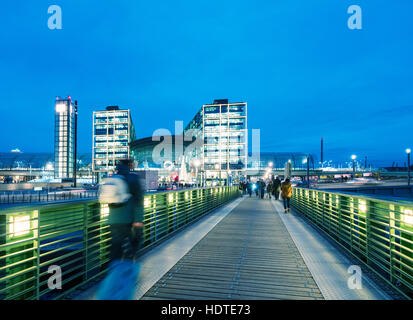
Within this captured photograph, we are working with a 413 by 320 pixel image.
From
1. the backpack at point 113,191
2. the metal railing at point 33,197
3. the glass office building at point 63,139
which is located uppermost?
the glass office building at point 63,139

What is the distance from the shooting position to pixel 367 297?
4027 millimetres

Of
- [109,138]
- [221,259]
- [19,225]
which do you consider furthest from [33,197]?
[109,138]

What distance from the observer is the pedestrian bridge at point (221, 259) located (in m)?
3.66

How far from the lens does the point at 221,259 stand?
233 inches

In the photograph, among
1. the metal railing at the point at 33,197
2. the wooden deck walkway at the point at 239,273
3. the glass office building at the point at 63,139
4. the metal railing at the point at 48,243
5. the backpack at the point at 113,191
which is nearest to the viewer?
the metal railing at the point at 48,243

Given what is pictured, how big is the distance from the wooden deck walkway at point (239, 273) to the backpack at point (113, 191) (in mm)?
1414

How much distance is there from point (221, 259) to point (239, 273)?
0.89 m

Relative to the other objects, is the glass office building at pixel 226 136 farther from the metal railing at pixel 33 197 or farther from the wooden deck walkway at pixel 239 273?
the wooden deck walkway at pixel 239 273

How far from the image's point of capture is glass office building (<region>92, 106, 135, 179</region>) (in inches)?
5094

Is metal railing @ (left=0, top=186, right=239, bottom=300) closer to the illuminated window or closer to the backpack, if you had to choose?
the illuminated window

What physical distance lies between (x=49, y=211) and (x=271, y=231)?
22.6 feet

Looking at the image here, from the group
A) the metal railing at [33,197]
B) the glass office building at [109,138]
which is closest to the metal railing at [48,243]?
the metal railing at [33,197]

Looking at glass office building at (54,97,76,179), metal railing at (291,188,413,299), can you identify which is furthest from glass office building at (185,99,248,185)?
metal railing at (291,188,413,299)
